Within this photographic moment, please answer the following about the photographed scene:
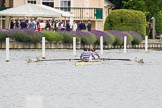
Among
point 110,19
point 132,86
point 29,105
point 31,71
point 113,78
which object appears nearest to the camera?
point 29,105

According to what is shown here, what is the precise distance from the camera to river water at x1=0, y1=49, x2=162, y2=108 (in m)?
29.3

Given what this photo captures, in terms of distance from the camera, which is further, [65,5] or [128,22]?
[65,5]

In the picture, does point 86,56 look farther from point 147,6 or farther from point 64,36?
point 147,6

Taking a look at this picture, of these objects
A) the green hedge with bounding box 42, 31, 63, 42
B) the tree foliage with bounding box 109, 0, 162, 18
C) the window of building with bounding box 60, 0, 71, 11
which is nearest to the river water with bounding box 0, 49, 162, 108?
the green hedge with bounding box 42, 31, 63, 42

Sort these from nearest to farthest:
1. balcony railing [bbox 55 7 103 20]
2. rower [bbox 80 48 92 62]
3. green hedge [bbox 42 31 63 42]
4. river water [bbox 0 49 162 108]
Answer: river water [bbox 0 49 162 108]
rower [bbox 80 48 92 62]
green hedge [bbox 42 31 63 42]
balcony railing [bbox 55 7 103 20]

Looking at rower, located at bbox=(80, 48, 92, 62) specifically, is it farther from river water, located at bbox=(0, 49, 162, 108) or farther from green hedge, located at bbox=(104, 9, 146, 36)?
green hedge, located at bbox=(104, 9, 146, 36)

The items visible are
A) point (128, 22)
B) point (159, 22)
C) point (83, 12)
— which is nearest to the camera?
point (128, 22)

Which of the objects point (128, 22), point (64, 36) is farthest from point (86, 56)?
point (128, 22)

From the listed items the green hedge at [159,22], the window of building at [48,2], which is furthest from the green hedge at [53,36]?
the green hedge at [159,22]

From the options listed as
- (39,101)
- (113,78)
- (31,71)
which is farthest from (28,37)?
(39,101)

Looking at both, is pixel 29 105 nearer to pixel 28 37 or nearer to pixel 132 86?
pixel 132 86

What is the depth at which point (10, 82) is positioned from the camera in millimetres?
37500

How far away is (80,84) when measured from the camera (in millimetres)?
36594

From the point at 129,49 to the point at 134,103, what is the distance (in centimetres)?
4149
